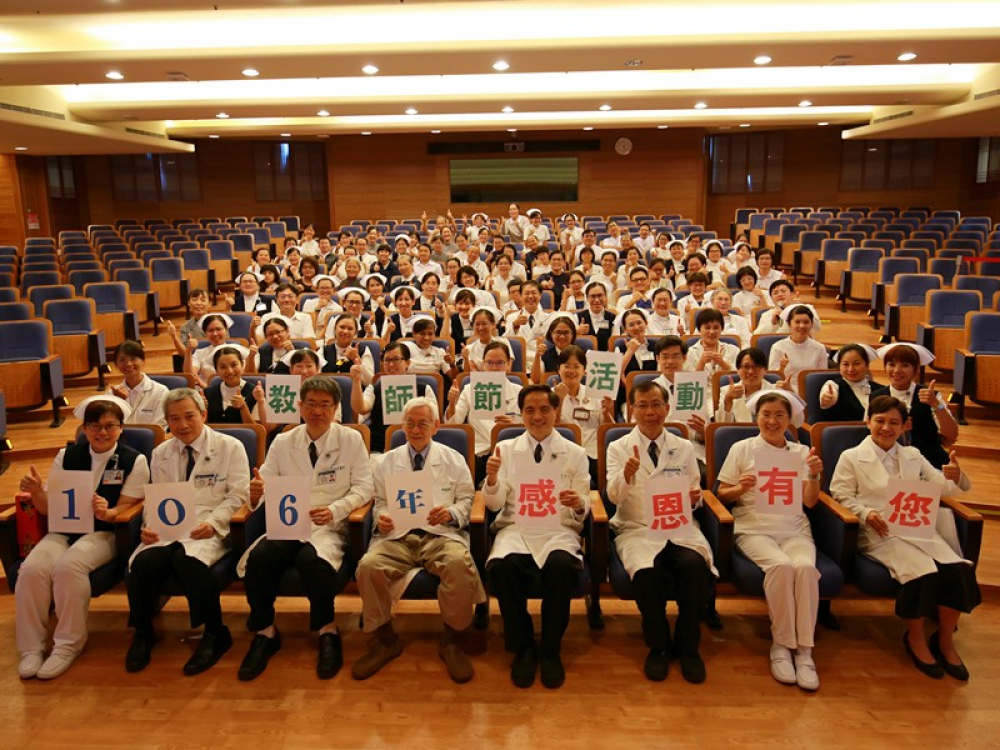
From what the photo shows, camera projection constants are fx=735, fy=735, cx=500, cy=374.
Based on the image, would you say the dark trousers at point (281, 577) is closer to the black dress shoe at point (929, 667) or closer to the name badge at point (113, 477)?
the name badge at point (113, 477)

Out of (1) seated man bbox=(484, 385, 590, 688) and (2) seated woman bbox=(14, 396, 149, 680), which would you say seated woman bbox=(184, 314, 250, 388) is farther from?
(1) seated man bbox=(484, 385, 590, 688)

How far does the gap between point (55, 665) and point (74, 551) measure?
1.49ft

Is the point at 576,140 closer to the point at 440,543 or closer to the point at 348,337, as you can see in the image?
the point at 348,337

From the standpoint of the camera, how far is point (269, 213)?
17.2m

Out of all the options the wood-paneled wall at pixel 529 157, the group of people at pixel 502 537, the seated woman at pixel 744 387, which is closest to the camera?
the group of people at pixel 502 537

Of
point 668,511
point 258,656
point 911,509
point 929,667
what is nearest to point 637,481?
point 668,511

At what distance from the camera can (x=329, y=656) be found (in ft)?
9.94

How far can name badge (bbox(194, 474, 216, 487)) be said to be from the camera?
3263 mm

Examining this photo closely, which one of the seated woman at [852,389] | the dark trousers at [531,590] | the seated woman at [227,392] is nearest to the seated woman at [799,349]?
the seated woman at [852,389]

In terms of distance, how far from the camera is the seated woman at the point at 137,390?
13.6 feet

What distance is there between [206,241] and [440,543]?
988 cm

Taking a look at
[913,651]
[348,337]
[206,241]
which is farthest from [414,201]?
[913,651]

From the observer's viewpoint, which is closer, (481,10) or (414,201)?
(481,10)

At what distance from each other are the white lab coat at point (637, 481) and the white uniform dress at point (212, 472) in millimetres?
1647
